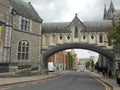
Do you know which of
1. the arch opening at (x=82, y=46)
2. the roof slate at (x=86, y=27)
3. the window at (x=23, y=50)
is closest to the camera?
the window at (x=23, y=50)

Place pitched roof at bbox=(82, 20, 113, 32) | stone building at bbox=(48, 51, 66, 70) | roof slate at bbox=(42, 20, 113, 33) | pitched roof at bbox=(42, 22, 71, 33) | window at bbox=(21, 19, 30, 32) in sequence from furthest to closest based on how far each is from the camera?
stone building at bbox=(48, 51, 66, 70) → pitched roof at bbox=(42, 22, 71, 33) → roof slate at bbox=(42, 20, 113, 33) → pitched roof at bbox=(82, 20, 113, 32) → window at bbox=(21, 19, 30, 32)

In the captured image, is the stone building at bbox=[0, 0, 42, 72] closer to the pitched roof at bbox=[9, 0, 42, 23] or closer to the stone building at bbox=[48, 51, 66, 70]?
the pitched roof at bbox=[9, 0, 42, 23]

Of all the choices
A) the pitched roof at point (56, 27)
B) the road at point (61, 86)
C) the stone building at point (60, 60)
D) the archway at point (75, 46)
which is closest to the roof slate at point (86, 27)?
the pitched roof at point (56, 27)

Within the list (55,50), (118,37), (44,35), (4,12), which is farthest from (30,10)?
(118,37)

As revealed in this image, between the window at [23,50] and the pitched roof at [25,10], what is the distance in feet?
16.9

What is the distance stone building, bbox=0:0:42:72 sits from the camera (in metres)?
37.4

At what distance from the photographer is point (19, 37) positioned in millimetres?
42312

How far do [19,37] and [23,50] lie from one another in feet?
9.24

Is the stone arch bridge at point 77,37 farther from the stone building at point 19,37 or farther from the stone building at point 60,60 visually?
the stone building at point 60,60

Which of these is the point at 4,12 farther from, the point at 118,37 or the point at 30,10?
the point at 118,37

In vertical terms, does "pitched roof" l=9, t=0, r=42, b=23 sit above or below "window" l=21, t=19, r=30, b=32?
above

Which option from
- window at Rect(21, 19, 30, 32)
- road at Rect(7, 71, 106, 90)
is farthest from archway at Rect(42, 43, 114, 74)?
road at Rect(7, 71, 106, 90)

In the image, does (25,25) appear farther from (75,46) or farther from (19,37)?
(75,46)

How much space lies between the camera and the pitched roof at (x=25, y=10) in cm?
4287
